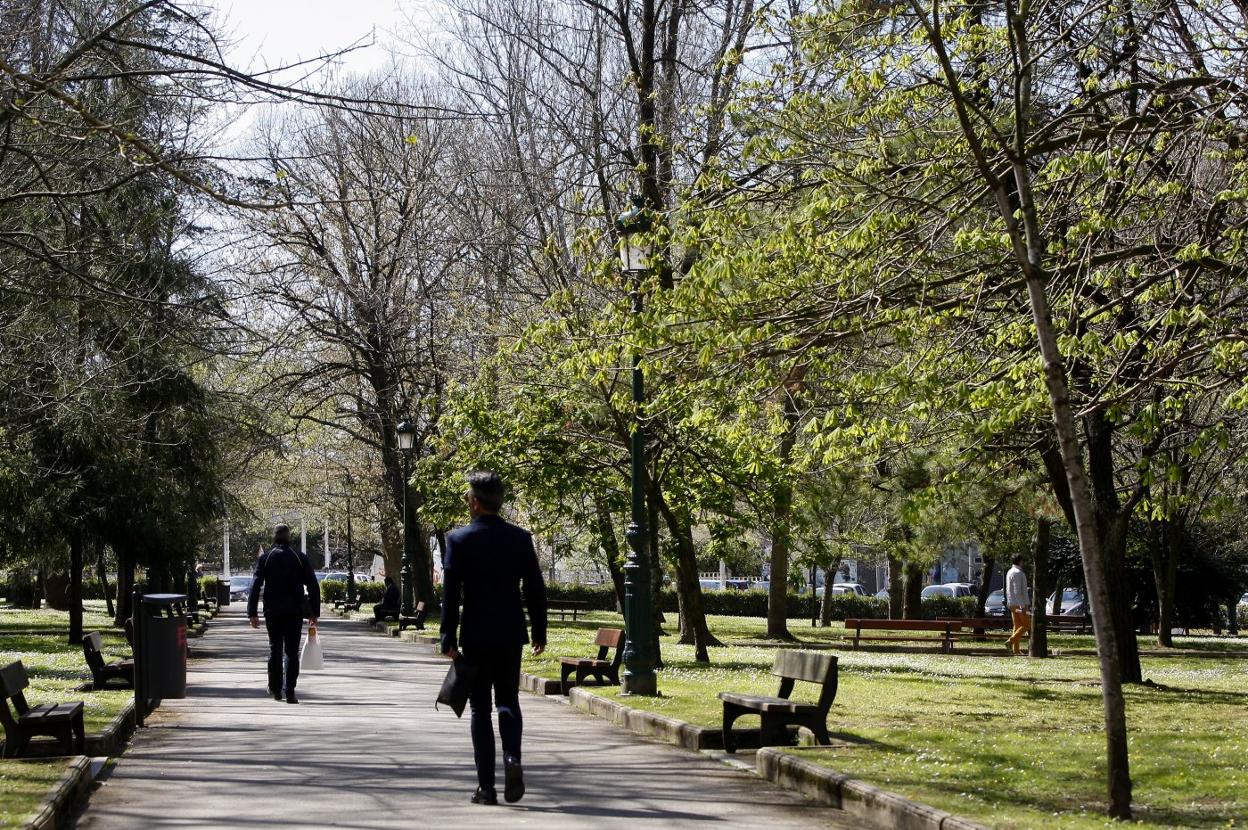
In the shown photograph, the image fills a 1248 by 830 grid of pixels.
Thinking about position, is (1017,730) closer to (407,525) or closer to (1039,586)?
(1039,586)

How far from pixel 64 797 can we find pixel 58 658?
16.2m

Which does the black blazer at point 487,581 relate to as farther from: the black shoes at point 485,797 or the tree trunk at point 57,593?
the tree trunk at point 57,593

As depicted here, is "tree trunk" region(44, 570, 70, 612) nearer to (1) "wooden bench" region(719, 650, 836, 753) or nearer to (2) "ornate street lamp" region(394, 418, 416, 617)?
(2) "ornate street lamp" region(394, 418, 416, 617)

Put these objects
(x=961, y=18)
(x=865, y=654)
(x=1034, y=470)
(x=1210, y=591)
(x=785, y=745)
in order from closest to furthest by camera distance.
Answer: (x=785, y=745) → (x=961, y=18) → (x=1034, y=470) → (x=865, y=654) → (x=1210, y=591)

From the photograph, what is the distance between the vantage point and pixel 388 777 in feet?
34.0

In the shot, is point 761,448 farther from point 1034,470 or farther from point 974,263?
point 1034,470

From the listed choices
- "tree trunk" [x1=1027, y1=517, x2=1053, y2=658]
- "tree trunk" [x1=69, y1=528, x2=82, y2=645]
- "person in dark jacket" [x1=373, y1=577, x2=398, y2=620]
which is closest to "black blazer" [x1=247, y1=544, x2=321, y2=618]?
"tree trunk" [x1=69, y1=528, x2=82, y2=645]

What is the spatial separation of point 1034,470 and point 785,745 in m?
14.2

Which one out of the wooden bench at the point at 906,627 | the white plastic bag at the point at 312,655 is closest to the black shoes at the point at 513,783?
the white plastic bag at the point at 312,655

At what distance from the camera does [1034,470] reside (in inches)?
992

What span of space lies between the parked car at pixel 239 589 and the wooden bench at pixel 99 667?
6578 cm

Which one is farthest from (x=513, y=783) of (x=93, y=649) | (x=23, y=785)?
(x=93, y=649)

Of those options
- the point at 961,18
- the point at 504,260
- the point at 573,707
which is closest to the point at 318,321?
the point at 504,260

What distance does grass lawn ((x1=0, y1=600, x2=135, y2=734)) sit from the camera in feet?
48.0
